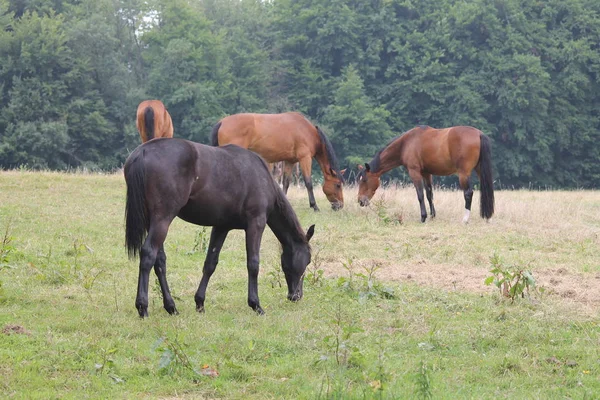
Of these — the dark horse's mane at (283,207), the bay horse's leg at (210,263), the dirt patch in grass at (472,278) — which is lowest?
the dirt patch in grass at (472,278)

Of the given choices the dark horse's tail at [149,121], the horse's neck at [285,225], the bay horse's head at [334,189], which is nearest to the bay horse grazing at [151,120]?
the dark horse's tail at [149,121]

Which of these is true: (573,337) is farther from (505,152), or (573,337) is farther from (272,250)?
(505,152)

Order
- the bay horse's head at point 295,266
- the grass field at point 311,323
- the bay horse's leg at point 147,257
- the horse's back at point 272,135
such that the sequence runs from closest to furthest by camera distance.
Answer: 1. the grass field at point 311,323
2. the bay horse's leg at point 147,257
3. the bay horse's head at point 295,266
4. the horse's back at point 272,135

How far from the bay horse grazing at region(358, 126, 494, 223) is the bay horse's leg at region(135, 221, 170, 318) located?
9.00 metres

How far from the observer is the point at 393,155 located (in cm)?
1678

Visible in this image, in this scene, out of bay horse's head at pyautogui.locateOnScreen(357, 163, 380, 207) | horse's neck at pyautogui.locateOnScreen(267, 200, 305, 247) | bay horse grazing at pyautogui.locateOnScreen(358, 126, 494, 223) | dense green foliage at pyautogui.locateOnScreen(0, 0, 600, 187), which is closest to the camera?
horse's neck at pyautogui.locateOnScreen(267, 200, 305, 247)

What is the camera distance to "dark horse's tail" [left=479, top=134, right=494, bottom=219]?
571 inches

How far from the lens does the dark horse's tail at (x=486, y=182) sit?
14492mm

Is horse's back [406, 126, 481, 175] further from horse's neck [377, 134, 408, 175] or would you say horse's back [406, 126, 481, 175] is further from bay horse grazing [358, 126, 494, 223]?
horse's neck [377, 134, 408, 175]

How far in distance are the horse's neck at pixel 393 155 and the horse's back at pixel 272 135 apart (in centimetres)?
155

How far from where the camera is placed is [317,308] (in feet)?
25.2

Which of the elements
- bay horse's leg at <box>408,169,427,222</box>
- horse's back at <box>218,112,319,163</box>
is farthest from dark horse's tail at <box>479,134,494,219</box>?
horse's back at <box>218,112,319,163</box>

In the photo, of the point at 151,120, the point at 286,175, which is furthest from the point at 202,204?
the point at 286,175

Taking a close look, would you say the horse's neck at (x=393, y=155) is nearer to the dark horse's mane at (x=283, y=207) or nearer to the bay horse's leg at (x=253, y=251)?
the dark horse's mane at (x=283, y=207)
